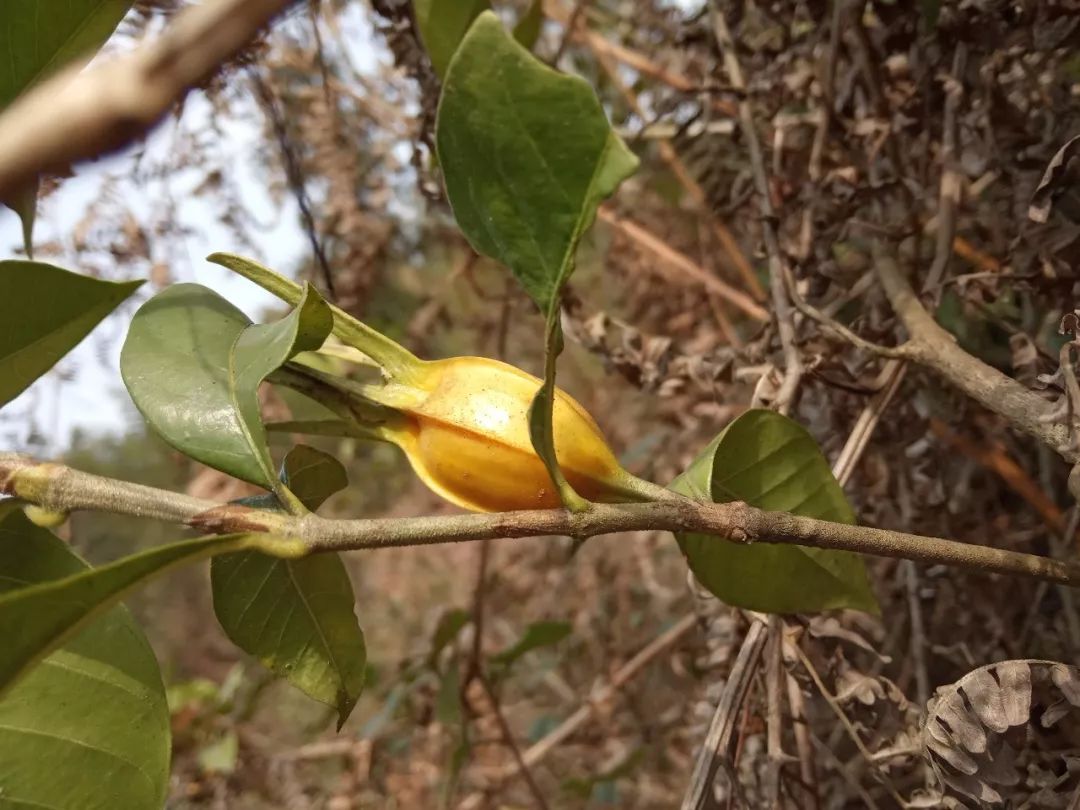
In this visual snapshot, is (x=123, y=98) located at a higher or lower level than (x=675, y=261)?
lower

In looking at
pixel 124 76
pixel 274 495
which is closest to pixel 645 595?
pixel 274 495

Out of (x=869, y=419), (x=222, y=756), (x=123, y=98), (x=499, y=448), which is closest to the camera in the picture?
(x=123, y=98)

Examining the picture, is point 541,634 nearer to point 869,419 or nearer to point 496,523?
point 869,419

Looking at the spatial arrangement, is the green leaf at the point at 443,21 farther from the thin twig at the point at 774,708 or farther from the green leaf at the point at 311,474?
the thin twig at the point at 774,708

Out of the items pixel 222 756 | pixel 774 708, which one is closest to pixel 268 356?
pixel 774 708

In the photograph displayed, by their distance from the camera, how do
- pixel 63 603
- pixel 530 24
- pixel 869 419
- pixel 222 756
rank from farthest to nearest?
pixel 222 756
pixel 530 24
pixel 869 419
pixel 63 603

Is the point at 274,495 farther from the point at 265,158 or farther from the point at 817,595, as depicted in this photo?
the point at 265,158
